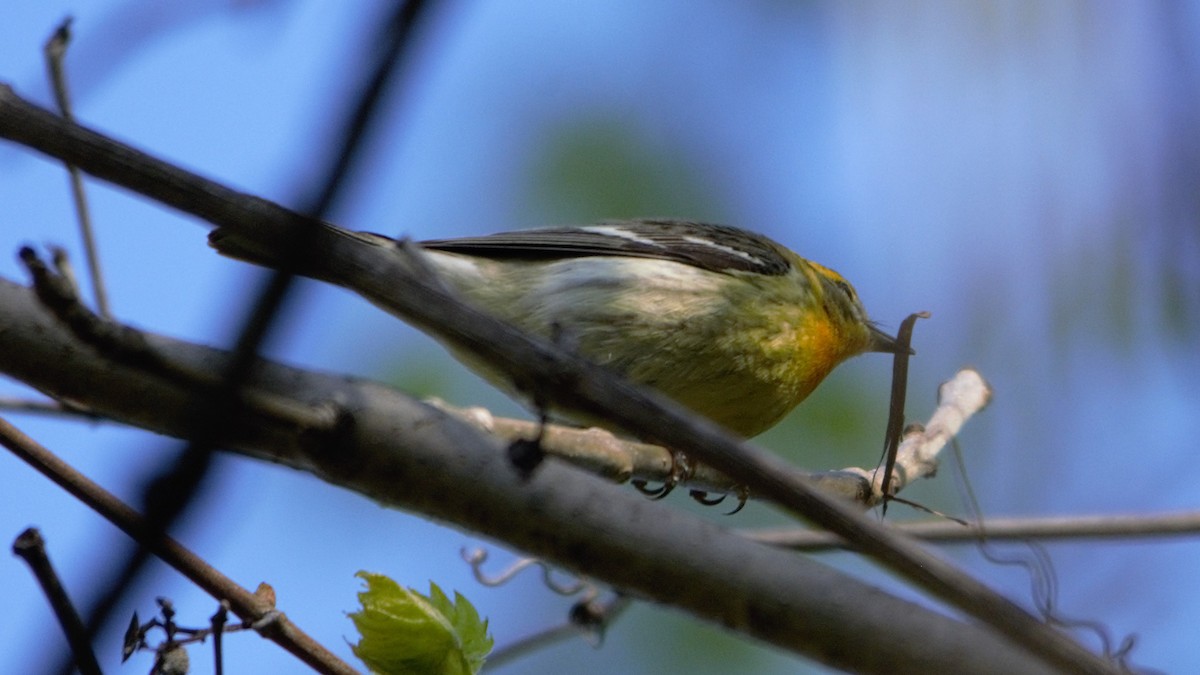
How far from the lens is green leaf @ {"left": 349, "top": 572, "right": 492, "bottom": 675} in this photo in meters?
2.17

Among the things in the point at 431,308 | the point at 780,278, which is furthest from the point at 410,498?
the point at 780,278

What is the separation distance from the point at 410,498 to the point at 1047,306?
1932mm

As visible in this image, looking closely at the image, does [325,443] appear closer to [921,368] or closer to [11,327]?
[11,327]

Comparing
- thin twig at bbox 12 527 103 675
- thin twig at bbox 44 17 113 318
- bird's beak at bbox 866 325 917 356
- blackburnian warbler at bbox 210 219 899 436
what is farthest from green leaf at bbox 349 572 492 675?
bird's beak at bbox 866 325 917 356

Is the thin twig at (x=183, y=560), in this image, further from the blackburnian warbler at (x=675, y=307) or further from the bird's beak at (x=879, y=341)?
the bird's beak at (x=879, y=341)

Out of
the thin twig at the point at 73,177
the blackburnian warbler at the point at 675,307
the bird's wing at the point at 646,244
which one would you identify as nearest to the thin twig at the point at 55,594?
the thin twig at the point at 73,177

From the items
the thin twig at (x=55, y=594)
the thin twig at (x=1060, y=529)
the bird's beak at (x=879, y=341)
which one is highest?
the bird's beak at (x=879, y=341)

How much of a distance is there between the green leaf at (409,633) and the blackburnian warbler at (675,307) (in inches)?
104

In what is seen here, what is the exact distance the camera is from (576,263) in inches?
221

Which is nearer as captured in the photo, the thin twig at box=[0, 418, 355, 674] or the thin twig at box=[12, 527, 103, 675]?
the thin twig at box=[12, 527, 103, 675]

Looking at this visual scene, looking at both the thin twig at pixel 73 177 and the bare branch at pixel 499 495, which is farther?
the thin twig at pixel 73 177

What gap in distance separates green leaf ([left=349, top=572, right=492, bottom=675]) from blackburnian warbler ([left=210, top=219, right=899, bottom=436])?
264cm

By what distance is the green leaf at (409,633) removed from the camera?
2166mm

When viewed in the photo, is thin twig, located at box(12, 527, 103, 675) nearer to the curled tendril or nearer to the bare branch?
the bare branch
